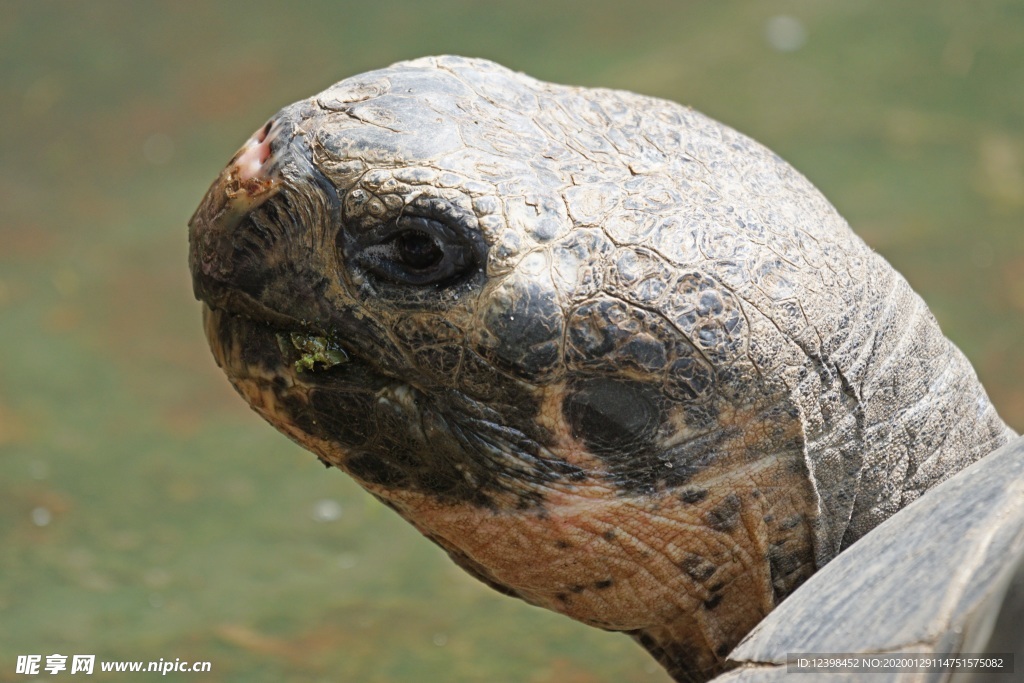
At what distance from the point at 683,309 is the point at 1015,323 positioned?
15.3ft

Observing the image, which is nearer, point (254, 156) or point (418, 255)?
point (418, 255)

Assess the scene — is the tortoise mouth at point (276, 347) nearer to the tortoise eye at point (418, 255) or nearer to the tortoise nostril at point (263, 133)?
the tortoise eye at point (418, 255)

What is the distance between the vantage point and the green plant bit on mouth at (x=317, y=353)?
2391 millimetres

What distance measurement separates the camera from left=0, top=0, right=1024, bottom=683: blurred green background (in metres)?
4.59

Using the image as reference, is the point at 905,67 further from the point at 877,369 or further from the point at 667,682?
the point at 877,369

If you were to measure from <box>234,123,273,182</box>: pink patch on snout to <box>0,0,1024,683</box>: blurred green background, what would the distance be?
2336 millimetres

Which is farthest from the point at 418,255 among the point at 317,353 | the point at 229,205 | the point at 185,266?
the point at 185,266

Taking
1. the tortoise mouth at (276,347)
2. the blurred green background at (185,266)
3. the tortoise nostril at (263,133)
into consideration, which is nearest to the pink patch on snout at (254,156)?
the tortoise nostril at (263,133)

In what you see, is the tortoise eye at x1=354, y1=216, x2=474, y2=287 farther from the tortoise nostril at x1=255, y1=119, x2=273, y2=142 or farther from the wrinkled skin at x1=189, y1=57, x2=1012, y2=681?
the tortoise nostril at x1=255, y1=119, x2=273, y2=142

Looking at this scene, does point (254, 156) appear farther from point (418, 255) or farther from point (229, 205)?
point (418, 255)

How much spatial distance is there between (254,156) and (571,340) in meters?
0.74

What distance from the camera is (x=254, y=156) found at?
2422 mm

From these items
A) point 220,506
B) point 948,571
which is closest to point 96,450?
point 220,506

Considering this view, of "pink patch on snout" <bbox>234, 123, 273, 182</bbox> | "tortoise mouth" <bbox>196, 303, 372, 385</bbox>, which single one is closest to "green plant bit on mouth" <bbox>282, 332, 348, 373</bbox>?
"tortoise mouth" <bbox>196, 303, 372, 385</bbox>
